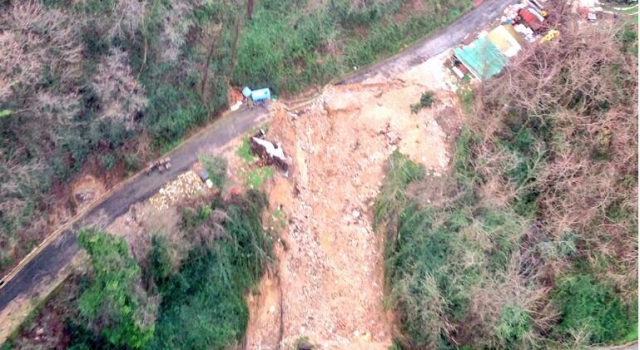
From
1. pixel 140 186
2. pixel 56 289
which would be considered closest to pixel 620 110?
pixel 140 186

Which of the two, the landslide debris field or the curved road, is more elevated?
the curved road

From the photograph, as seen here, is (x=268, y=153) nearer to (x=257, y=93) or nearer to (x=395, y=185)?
(x=257, y=93)

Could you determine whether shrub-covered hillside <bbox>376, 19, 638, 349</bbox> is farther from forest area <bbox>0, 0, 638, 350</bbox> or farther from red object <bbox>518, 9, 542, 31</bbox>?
red object <bbox>518, 9, 542, 31</bbox>

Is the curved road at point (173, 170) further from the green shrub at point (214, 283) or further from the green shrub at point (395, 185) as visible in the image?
the green shrub at point (395, 185)

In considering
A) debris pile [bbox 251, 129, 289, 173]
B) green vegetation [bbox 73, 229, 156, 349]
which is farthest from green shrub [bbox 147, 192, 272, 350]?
debris pile [bbox 251, 129, 289, 173]

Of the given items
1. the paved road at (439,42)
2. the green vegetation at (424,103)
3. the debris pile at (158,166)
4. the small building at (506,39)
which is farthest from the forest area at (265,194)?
the paved road at (439,42)

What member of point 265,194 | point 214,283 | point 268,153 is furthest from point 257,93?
point 214,283
